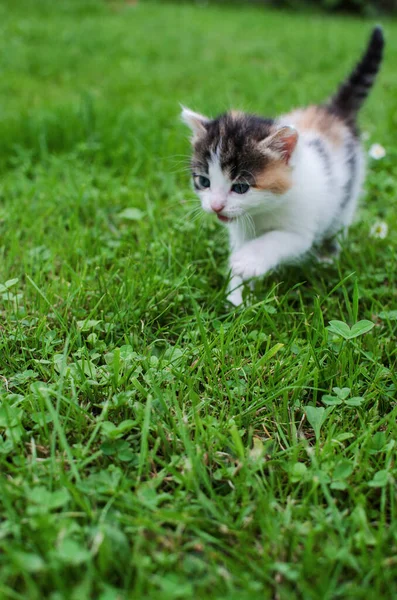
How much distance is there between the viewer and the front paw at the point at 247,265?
2143 mm

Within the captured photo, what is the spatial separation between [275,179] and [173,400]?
0.98 m

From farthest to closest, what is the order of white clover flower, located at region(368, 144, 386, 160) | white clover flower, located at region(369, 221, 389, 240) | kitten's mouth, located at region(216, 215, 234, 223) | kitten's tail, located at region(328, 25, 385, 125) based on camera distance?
white clover flower, located at region(368, 144, 386, 160) → kitten's tail, located at region(328, 25, 385, 125) → white clover flower, located at region(369, 221, 389, 240) → kitten's mouth, located at region(216, 215, 234, 223)

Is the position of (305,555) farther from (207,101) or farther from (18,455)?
(207,101)

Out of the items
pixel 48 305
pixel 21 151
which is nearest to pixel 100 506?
pixel 48 305

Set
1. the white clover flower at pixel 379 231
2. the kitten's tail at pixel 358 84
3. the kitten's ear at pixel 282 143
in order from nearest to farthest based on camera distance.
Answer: the kitten's ear at pixel 282 143, the white clover flower at pixel 379 231, the kitten's tail at pixel 358 84

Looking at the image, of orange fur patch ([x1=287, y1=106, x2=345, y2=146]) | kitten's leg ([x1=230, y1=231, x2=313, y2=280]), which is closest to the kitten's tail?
orange fur patch ([x1=287, y1=106, x2=345, y2=146])

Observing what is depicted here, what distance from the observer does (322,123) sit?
108 inches

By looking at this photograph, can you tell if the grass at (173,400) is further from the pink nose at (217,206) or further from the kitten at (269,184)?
the pink nose at (217,206)

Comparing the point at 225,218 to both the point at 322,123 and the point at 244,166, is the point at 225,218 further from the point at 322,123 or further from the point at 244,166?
the point at 322,123

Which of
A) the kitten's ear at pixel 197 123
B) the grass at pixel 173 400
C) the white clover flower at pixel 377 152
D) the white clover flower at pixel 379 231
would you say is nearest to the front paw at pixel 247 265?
the grass at pixel 173 400

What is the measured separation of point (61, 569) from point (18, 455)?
1.21 feet

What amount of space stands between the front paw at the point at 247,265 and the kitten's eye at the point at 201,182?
31 cm

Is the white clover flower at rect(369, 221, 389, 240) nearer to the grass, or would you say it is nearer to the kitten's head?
the grass

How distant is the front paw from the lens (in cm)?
214
